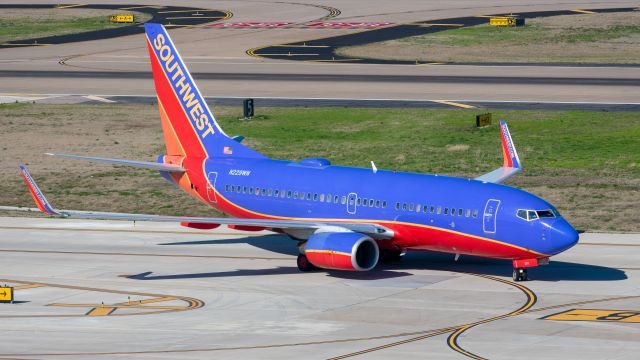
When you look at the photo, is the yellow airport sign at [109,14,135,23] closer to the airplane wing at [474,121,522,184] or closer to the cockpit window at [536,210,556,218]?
the airplane wing at [474,121,522,184]

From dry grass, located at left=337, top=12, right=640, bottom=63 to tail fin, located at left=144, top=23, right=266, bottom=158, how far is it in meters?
66.1

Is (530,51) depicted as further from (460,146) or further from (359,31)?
(460,146)

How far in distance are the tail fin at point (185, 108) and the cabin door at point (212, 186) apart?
4.86ft

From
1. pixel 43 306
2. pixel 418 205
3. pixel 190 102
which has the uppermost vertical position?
pixel 190 102

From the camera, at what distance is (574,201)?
248ft

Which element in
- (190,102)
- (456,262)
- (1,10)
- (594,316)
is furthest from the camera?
(1,10)

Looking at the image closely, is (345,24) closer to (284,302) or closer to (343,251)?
(343,251)

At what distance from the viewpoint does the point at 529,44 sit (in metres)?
Answer: 138

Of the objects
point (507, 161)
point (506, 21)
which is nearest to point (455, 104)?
point (507, 161)

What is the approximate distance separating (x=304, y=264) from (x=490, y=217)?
9.35 meters

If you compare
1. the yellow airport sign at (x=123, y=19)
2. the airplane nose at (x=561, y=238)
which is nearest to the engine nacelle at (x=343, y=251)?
the airplane nose at (x=561, y=238)

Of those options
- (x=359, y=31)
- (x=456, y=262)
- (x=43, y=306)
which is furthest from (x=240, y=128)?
(x=359, y=31)

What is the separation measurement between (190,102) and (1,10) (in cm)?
12313

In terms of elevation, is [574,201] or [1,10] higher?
[1,10]
